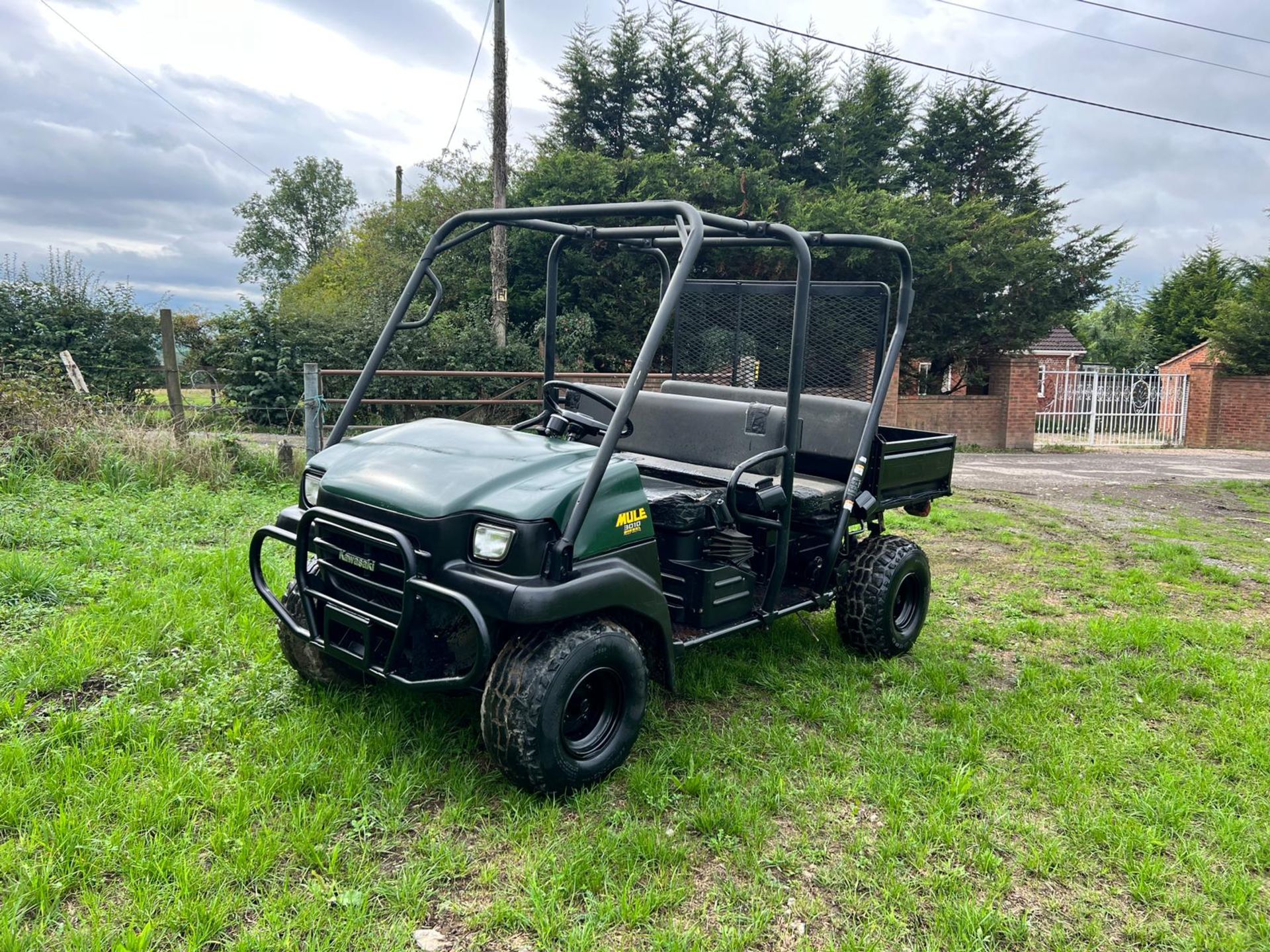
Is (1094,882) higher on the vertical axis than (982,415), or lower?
lower

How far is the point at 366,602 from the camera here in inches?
110

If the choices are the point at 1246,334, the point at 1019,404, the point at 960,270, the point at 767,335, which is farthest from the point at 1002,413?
the point at 767,335

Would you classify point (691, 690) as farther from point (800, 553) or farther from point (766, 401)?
point (766, 401)

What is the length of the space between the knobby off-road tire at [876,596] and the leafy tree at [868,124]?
15.1m

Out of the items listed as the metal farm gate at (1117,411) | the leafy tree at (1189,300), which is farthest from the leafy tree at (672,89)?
the leafy tree at (1189,300)

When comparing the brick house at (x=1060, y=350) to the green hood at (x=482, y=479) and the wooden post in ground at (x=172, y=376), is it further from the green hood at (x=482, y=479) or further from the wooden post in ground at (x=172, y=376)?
the green hood at (x=482, y=479)

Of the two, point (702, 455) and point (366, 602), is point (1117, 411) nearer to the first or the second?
point (702, 455)

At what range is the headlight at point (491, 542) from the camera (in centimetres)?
259

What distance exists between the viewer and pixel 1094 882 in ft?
8.38

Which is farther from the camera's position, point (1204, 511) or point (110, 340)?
point (110, 340)

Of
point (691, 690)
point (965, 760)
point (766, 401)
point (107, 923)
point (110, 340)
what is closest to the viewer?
point (107, 923)

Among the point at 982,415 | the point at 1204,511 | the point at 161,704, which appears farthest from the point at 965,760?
the point at 982,415

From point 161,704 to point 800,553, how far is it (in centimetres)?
277

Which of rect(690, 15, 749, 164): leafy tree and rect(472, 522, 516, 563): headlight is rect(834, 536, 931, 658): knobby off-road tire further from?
rect(690, 15, 749, 164): leafy tree
